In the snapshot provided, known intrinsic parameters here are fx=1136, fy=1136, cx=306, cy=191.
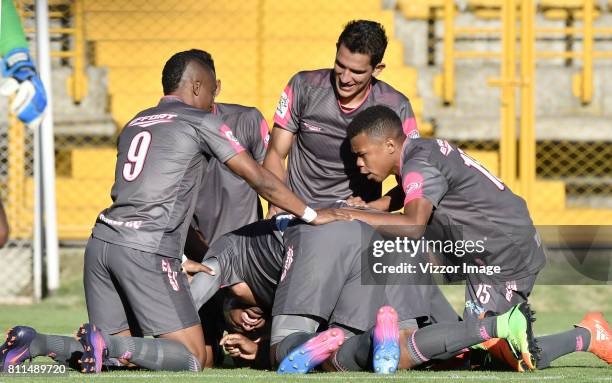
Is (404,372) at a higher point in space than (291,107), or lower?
lower

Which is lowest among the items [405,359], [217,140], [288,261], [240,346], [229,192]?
[240,346]

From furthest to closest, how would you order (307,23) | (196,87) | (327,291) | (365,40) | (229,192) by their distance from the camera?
(307,23)
(229,192)
(365,40)
(196,87)
(327,291)

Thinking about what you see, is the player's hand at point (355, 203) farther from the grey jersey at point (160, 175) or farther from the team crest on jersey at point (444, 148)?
the grey jersey at point (160, 175)

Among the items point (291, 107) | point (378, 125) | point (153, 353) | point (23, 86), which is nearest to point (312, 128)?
point (291, 107)

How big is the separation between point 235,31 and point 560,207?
4039mm

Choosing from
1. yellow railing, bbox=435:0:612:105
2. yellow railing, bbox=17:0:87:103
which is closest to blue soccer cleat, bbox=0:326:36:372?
yellow railing, bbox=17:0:87:103

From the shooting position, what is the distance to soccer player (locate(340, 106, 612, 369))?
5781 millimetres

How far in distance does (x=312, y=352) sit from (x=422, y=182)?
1107 millimetres

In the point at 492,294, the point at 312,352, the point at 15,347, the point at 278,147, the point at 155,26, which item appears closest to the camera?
the point at 15,347

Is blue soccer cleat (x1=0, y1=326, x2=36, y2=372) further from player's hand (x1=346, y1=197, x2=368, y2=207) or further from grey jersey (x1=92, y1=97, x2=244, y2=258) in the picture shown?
player's hand (x1=346, y1=197, x2=368, y2=207)

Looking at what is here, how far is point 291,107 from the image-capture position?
715 centimetres

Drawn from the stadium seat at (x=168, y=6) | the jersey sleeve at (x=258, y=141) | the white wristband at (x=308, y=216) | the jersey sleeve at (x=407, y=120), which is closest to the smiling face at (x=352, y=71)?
the jersey sleeve at (x=407, y=120)

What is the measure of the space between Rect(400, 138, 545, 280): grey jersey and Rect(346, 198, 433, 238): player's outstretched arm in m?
0.04

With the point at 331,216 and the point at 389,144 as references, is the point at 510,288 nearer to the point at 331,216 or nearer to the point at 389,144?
the point at 389,144
